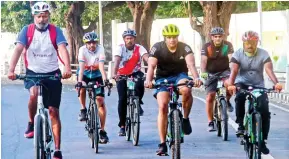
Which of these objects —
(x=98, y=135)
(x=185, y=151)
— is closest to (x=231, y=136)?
(x=185, y=151)

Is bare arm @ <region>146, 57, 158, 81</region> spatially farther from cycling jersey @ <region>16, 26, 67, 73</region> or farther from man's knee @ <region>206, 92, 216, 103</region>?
man's knee @ <region>206, 92, 216, 103</region>

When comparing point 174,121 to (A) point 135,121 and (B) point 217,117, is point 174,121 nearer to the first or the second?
(A) point 135,121

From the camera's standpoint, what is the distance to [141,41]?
37625 millimetres

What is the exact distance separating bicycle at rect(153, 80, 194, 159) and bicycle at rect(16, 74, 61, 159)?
1453 mm

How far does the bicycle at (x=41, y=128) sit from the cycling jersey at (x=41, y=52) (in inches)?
10.7

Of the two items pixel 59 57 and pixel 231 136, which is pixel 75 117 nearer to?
pixel 231 136

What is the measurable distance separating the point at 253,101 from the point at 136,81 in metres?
2.87

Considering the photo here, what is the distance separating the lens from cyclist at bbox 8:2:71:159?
927cm

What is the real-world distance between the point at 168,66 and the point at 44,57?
1.76 metres

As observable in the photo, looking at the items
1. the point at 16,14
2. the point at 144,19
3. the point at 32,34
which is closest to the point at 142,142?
the point at 32,34

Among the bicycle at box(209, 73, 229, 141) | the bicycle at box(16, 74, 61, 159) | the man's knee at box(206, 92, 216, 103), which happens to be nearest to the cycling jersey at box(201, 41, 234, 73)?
the bicycle at box(209, 73, 229, 141)

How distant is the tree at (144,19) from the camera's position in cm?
3744

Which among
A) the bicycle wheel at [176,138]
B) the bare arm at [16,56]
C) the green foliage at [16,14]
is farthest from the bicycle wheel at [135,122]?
the green foliage at [16,14]

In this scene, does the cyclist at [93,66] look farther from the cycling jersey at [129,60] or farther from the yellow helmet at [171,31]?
the yellow helmet at [171,31]
